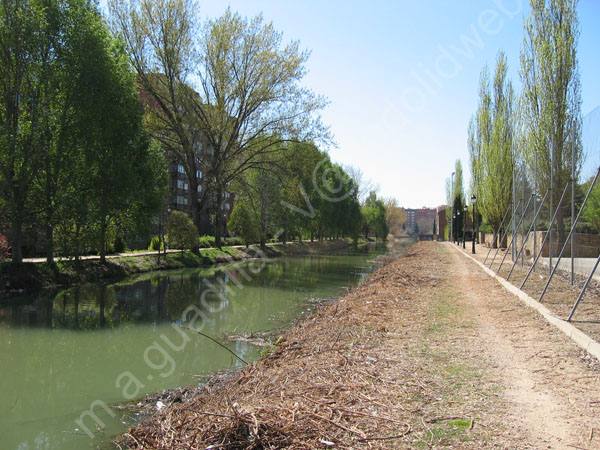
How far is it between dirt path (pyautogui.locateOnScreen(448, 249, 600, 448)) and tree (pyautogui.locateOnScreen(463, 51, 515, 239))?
957 inches

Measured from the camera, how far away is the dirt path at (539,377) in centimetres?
362

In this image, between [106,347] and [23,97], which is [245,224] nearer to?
[23,97]

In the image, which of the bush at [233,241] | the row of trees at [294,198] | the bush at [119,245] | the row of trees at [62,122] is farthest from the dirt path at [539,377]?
the bush at [233,241]

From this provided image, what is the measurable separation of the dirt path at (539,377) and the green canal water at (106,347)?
13.9 feet

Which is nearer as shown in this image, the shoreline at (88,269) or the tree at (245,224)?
the shoreline at (88,269)

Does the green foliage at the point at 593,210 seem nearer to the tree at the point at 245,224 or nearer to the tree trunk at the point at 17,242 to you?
the tree trunk at the point at 17,242

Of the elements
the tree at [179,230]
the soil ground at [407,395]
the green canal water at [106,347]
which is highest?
the tree at [179,230]

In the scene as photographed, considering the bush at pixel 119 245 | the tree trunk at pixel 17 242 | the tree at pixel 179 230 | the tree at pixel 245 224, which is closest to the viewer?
the tree trunk at pixel 17 242

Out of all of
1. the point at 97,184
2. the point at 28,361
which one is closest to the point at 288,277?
the point at 97,184

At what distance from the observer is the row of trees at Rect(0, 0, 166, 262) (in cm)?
1709

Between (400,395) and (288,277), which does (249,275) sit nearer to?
(288,277)

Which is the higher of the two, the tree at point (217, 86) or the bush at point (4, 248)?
the tree at point (217, 86)

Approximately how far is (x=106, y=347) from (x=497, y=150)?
28.5 meters

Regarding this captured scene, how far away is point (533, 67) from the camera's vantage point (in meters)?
18.8
